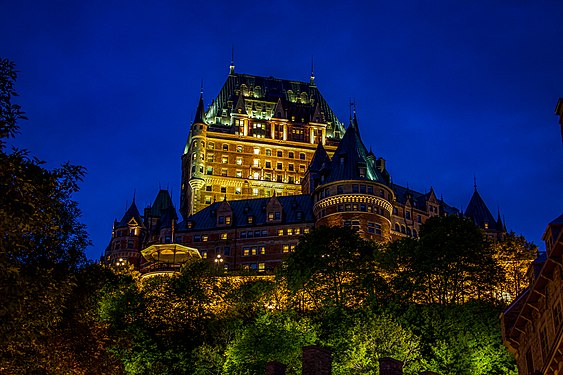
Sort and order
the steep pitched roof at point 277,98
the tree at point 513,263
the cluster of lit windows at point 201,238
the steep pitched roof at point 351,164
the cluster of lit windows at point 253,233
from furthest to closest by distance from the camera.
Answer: the steep pitched roof at point 277,98 < the cluster of lit windows at point 201,238 < the cluster of lit windows at point 253,233 < the steep pitched roof at point 351,164 < the tree at point 513,263

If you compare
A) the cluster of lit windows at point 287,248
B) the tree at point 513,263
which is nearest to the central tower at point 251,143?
the cluster of lit windows at point 287,248

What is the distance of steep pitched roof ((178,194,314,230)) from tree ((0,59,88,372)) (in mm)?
89934

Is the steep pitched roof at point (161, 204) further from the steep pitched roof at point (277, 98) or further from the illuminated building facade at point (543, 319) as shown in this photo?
the illuminated building facade at point (543, 319)

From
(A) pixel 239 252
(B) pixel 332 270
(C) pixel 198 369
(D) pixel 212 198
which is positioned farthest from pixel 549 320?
(D) pixel 212 198

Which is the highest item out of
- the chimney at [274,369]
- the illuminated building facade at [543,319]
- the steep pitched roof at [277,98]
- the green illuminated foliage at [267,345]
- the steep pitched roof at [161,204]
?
the steep pitched roof at [277,98]

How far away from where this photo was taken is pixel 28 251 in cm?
3388

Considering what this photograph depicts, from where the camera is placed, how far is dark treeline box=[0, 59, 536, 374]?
32.3 m

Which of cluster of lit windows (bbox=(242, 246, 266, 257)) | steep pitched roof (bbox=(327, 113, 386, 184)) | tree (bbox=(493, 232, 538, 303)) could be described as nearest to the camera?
tree (bbox=(493, 232, 538, 303))

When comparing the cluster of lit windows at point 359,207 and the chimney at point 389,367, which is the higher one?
the cluster of lit windows at point 359,207

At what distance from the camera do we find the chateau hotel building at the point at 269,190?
120875 millimetres

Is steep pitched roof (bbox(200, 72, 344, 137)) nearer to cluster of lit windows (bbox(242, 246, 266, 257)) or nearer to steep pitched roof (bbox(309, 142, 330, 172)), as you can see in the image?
steep pitched roof (bbox(309, 142, 330, 172))

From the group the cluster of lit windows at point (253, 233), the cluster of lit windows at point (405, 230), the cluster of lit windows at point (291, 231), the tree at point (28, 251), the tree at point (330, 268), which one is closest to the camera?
the tree at point (28, 251)

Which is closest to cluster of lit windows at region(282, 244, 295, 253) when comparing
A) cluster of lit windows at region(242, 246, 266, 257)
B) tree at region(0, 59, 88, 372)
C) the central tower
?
cluster of lit windows at region(242, 246, 266, 257)

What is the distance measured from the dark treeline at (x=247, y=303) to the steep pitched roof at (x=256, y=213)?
23.9 m
